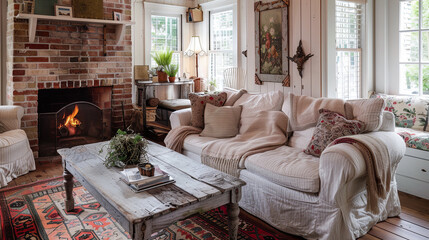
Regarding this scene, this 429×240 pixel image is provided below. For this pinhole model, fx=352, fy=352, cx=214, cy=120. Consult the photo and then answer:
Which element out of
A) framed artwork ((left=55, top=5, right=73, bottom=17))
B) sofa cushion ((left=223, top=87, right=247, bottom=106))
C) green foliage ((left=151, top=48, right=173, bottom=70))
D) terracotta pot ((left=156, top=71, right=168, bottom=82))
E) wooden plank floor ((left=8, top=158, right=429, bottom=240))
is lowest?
wooden plank floor ((left=8, top=158, right=429, bottom=240))

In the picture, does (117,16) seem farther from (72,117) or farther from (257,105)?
(257,105)

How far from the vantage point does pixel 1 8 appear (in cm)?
428

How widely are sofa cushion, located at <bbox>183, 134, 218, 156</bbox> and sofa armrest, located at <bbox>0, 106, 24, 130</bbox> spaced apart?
6.29 ft

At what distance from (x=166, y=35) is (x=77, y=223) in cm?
401

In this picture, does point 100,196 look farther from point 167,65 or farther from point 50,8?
point 167,65

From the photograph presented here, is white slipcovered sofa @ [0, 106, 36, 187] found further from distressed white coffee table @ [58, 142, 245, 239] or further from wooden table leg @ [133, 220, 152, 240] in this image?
wooden table leg @ [133, 220, 152, 240]

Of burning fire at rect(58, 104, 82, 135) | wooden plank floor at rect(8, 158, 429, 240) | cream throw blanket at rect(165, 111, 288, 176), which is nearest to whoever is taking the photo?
wooden plank floor at rect(8, 158, 429, 240)

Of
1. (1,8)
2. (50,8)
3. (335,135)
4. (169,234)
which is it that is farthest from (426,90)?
(1,8)

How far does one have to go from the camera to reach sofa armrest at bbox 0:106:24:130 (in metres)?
3.78

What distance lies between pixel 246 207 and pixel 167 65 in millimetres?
3331

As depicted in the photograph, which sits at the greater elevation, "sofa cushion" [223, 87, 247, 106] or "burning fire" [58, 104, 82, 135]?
"sofa cushion" [223, 87, 247, 106]

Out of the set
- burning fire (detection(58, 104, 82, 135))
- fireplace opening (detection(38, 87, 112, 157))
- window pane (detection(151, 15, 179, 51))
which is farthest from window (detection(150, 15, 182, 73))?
burning fire (detection(58, 104, 82, 135))

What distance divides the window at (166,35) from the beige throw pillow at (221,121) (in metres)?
2.53

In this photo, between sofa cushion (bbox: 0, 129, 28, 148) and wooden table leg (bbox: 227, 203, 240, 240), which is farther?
sofa cushion (bbox: 0, 129, 28, 148)
